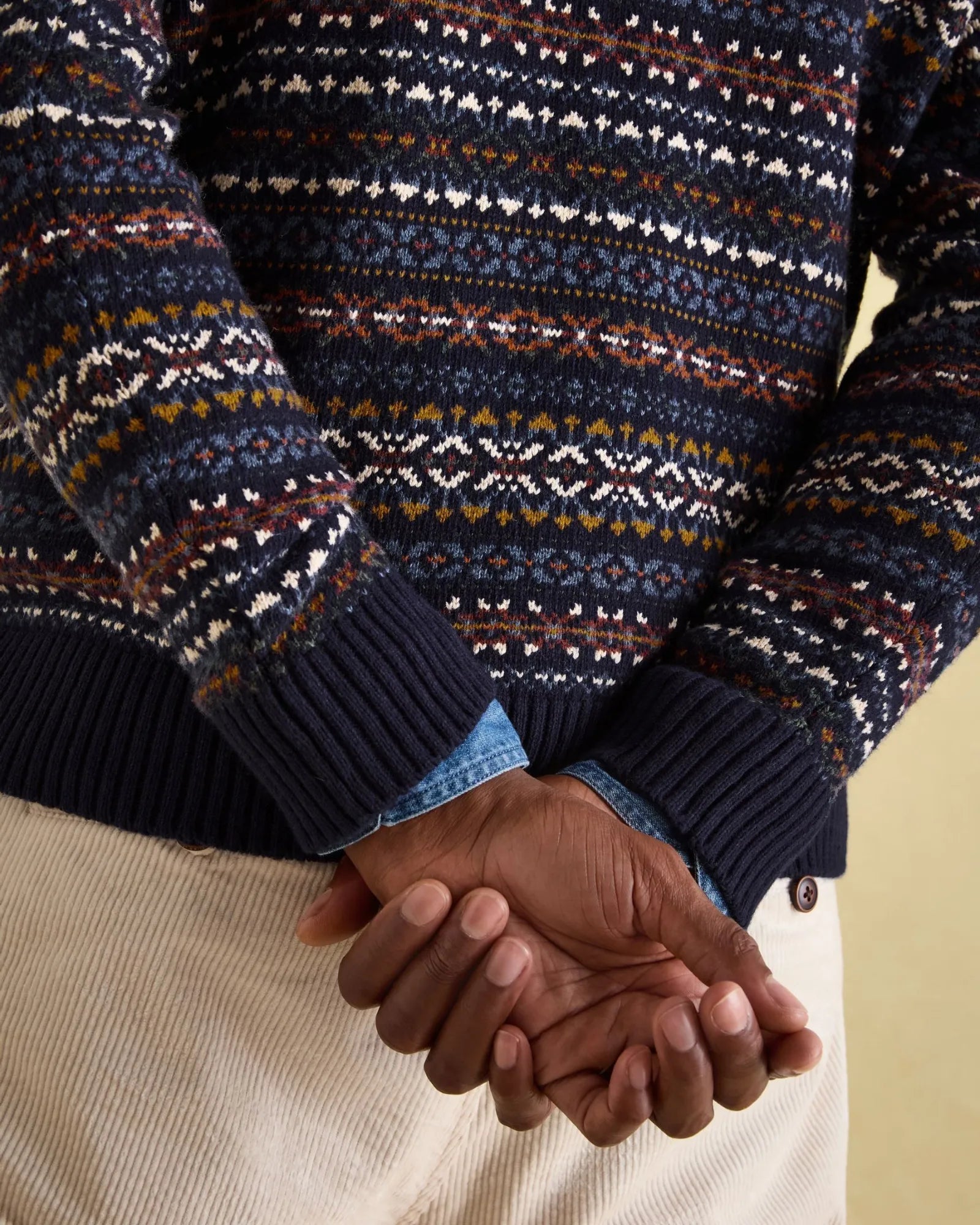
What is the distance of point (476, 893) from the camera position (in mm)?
467

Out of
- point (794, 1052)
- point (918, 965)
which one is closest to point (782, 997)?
point (794, 1052)

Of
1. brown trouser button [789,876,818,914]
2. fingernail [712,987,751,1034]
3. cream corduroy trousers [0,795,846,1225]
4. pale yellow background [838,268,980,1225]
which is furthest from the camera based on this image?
pale yellow background [838,268,980,1225]

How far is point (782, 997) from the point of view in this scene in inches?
17.3

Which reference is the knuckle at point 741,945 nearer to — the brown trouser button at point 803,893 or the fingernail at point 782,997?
the fingernail at point 782,997

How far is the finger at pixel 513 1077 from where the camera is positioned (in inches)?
18.3

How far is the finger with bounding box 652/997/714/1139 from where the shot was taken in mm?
435

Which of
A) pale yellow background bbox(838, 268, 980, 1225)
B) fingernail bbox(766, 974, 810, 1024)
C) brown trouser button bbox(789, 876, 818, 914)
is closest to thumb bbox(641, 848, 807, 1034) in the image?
fingernail bbox(766, 974, 810, 1024)

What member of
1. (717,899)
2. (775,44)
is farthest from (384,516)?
(775,44)

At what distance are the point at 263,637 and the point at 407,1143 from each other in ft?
1.02

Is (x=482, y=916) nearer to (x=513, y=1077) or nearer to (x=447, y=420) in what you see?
(x=513, y=1077)

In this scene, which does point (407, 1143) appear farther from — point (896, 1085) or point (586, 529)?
point (896, 1085)

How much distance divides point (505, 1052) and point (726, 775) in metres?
0.19

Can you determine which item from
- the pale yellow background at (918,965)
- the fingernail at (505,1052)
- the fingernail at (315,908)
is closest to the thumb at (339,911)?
the fingernail at (315,908)

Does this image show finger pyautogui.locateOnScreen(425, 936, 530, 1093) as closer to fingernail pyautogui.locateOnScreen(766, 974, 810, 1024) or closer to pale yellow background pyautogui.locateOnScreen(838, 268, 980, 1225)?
fingernail pyautogui.locateOnScreen(766, 974, 810, 1024)
